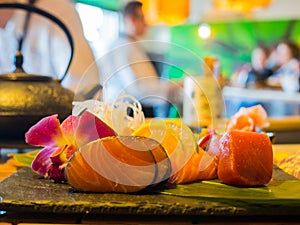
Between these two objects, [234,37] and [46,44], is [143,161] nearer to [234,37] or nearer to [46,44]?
[46,44]

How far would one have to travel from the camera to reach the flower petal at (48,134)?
2.69ft

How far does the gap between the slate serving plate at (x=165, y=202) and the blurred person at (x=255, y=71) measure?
6.03m

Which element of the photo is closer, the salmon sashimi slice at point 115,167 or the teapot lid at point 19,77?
the salmon sashimi slice at point 115,167

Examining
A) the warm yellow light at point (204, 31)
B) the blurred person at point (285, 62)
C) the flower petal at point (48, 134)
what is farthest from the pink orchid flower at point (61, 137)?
the warm yellow light at point (204, 31)

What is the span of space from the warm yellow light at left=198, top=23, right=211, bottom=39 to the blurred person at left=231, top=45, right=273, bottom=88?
2.12ft

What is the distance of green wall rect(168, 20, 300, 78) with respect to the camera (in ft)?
24.8

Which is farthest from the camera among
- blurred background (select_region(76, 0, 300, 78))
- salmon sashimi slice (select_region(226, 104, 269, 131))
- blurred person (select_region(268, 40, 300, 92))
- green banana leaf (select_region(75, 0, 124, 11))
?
blurred background (select_region(76, 0, 300, 78))

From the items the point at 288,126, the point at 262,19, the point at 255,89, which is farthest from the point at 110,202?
the point at 262,19

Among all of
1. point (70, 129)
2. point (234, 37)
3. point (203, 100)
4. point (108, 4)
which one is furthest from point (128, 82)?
point (234, 37)

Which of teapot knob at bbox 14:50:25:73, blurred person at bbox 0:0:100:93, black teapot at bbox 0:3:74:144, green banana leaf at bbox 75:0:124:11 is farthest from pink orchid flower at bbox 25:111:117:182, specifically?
green banana leaf at bbox 75:0:124:11

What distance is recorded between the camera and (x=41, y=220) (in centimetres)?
67

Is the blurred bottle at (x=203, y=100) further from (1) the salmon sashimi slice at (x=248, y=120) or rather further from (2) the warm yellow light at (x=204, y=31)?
(2) the warm yellow light at (x=204, y=31)

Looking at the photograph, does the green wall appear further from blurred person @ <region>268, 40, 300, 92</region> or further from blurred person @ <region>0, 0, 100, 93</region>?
blurred person @ <region>0, 0, 100, 93</region>

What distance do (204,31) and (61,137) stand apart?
6.54 metres
